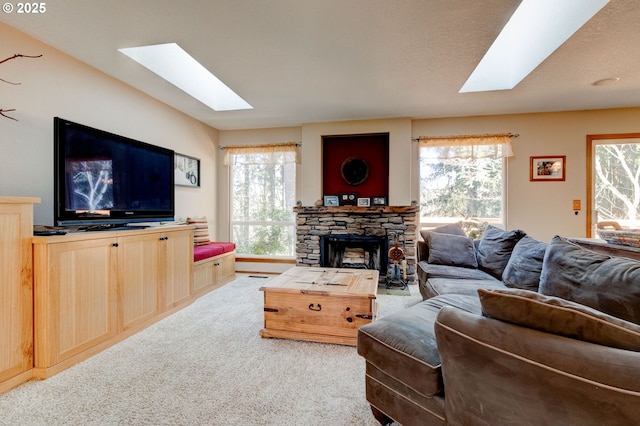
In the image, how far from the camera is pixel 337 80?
9.58ft

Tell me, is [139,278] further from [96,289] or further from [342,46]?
[342,46]

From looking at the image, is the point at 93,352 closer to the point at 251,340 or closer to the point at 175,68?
the point at 251,340

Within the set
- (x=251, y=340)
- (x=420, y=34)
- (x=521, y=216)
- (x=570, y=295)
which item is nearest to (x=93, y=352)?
(x=251, y=340)

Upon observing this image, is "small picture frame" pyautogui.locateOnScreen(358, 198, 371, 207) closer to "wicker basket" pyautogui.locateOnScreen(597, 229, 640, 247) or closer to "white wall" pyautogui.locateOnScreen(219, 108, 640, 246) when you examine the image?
"white wall" pyautogui.locateOnScreen(219, 108, 640, 246)

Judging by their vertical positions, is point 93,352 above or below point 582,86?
below

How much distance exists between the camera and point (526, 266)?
2197 millimetres

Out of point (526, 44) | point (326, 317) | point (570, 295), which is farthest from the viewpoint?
point (526, 44)

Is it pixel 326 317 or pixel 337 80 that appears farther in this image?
pixel 337 80

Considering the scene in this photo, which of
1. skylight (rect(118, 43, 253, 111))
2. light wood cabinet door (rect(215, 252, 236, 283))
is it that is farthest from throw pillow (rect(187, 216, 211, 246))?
skylight (rect(118, 43, 253, 111))

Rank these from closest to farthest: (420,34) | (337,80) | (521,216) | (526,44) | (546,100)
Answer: (420,34), (526,44), (337,80), (546,100), (521,216)

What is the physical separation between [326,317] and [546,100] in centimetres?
377

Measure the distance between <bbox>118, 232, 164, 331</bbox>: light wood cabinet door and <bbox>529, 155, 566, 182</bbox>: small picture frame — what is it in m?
4.92

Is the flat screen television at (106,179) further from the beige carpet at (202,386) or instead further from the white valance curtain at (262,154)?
the white valance curtain at (262,154)

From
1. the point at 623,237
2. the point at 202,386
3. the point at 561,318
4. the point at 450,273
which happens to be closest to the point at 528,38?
the point at 623,237
